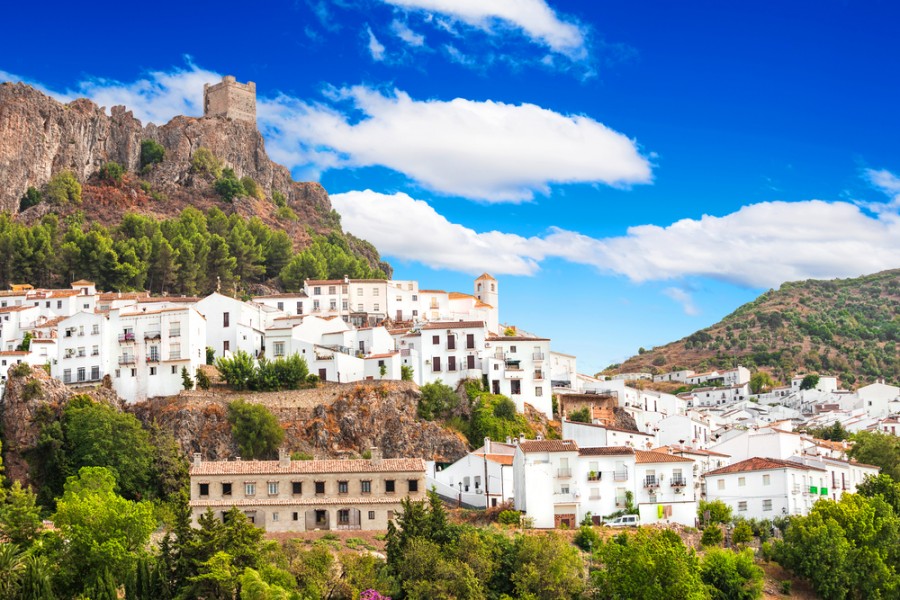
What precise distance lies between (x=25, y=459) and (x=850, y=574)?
4446 centimetres

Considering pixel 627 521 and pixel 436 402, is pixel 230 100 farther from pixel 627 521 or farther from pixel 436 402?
pixel 627 521

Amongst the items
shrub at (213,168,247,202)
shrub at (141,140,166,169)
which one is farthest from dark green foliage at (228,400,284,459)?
shrub at (141,140,166,169)

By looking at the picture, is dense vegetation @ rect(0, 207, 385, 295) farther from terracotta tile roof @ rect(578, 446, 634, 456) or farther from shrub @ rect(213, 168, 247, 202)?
terracotta tile roof @ rect(578, 446, 634, 456)

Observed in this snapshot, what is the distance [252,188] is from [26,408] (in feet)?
216

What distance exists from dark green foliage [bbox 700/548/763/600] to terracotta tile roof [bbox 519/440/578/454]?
9.73m

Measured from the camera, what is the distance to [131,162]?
129625mm

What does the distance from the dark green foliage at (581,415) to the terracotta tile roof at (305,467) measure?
2312cm

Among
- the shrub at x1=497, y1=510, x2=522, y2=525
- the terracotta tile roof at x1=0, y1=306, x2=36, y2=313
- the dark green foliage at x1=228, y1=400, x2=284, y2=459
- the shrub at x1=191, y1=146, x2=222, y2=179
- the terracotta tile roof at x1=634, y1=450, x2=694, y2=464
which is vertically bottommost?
the shrub at x1=497, y1=510, x2=522, y2=525

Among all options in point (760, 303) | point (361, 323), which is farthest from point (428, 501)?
point (760, 303)

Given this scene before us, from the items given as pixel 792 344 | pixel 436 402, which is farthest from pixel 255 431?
pixel 792 344

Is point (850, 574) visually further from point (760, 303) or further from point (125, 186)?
point (760, 303)

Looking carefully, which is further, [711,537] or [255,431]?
[255,431]

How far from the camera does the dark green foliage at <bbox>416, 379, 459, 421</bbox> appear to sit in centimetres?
7769

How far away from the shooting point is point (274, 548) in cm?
5356
